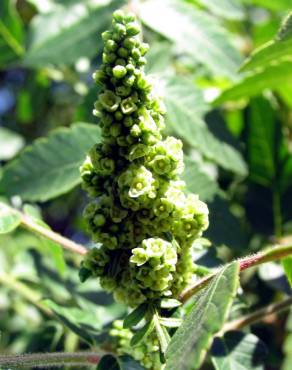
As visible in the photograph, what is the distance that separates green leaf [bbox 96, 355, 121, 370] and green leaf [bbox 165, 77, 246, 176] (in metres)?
0.73

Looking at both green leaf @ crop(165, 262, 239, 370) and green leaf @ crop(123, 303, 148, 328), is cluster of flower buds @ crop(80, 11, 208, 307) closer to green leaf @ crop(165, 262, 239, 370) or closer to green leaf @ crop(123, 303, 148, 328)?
green leaf @ crop(123, 303, 148, 328)

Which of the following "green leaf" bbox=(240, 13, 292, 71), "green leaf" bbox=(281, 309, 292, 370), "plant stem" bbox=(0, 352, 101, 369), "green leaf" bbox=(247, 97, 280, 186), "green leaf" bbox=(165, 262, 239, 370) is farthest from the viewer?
"green leaf" bbox=(247, 97, 280, 186)

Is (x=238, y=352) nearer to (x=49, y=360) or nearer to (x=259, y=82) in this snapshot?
(x=49, y=360)

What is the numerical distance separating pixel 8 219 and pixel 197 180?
0.53 m

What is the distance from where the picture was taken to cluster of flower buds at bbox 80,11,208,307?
4.31 feet

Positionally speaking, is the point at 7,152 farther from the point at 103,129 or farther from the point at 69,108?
the point at 103,129

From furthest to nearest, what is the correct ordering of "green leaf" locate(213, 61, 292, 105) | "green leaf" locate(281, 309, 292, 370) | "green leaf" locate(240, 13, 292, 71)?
"green leaf" locate(281, 309, 292, 370), "green leaf" locate(213, 61, 292, 105), "green leaf" locate(240, 13, 292, 71)

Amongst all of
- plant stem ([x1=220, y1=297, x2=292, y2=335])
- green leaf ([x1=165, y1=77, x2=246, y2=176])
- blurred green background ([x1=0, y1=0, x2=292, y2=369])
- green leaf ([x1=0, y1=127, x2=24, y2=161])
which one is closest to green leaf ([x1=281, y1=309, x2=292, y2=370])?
blurred green background ([x1=0, y1=0, x2=292, y2=369])

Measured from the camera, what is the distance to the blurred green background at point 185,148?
73.4 inches

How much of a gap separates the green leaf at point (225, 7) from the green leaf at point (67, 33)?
0.32m

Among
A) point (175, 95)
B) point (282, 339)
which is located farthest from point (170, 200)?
point (282, 339)

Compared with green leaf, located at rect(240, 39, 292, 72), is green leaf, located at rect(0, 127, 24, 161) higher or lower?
lower

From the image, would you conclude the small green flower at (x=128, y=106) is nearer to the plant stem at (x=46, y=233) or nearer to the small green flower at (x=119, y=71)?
the small green flower at (x=119, y=71)

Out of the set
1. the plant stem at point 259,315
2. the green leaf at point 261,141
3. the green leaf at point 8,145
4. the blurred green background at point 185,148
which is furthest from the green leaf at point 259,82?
the green leaf at point 8,145
